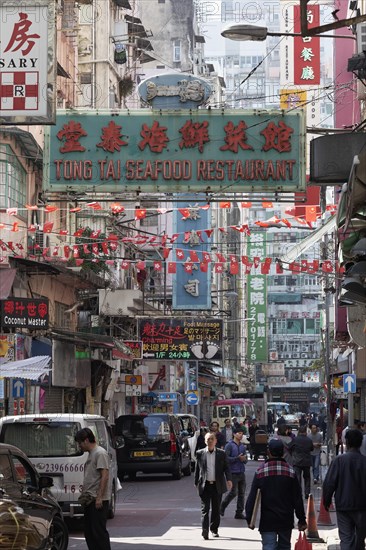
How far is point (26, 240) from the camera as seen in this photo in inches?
1411

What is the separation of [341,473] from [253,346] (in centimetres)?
10272

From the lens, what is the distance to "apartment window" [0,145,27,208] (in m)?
33.4

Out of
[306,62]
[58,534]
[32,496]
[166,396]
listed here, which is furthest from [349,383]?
[166,396]

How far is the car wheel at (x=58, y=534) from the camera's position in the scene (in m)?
15.0

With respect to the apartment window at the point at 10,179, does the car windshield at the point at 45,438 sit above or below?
below

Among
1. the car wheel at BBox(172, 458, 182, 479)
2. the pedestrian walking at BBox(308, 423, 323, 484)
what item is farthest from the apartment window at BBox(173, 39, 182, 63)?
the pedestrian walking at BBox(308, 423, 323, 484)

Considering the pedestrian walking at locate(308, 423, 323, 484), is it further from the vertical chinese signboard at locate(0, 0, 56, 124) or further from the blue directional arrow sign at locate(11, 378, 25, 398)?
the vertical chinese signboard at locate(0, 0, 56, 124)

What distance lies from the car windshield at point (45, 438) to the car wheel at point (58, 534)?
4.55m

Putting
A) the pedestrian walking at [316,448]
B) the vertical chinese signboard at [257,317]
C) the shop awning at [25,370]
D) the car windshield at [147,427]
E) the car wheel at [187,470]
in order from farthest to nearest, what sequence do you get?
the vertical chinese signboard at [257,317] < the car wheel at [187,470] < the car windshield at [147,427] < the pedestrian walking at [316,448] < the shop awning at [25,370]

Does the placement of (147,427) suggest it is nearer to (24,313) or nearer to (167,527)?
(24,313)

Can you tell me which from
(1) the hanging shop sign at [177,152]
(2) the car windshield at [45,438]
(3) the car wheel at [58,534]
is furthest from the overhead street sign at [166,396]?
(3) the car wheel at [58,534]

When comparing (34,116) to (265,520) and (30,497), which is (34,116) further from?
(265,520)

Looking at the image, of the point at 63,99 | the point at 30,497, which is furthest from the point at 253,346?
the point at 30,497

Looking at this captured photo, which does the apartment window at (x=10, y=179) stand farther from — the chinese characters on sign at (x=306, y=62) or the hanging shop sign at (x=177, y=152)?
the chinese characters on sign at (x=306, y=62)
